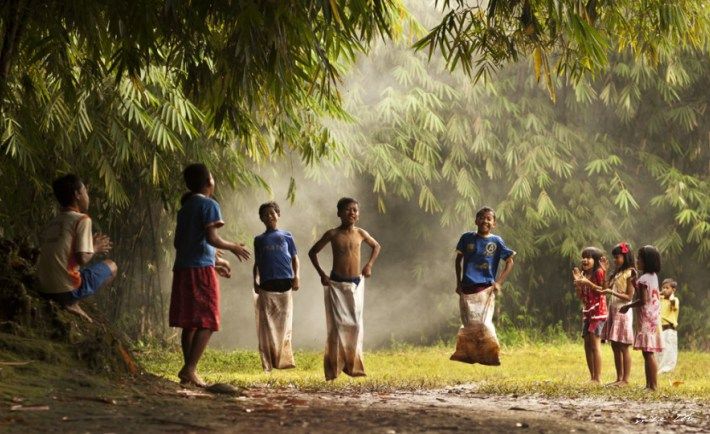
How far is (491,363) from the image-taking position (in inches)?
391

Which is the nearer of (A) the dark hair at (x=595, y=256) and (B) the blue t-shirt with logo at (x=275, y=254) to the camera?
(A) the dark hair at (x=595, y=256)

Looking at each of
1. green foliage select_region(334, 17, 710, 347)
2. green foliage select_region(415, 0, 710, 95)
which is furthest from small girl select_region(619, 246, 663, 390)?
green foliage select_region(334, 17, 710, 347)

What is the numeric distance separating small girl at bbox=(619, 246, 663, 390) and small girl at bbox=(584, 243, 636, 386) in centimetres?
36

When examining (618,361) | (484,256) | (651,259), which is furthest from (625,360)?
(484,256)

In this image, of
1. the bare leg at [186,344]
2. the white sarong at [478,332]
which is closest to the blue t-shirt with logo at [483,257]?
the white sarong at [478,332]

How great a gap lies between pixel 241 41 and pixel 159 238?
9.76m

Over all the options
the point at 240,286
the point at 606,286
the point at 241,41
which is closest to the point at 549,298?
the point at 240,286

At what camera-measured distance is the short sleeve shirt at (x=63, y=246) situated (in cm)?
739

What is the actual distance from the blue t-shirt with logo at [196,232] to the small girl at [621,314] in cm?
385

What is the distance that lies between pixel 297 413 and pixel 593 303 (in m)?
4.60

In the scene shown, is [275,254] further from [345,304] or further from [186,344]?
[186,344]

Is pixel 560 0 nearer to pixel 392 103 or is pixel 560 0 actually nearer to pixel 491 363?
pixel 491 363

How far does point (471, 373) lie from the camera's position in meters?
11.9

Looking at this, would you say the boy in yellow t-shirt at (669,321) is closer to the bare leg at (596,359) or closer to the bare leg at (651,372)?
the bare leg at (596,359)
